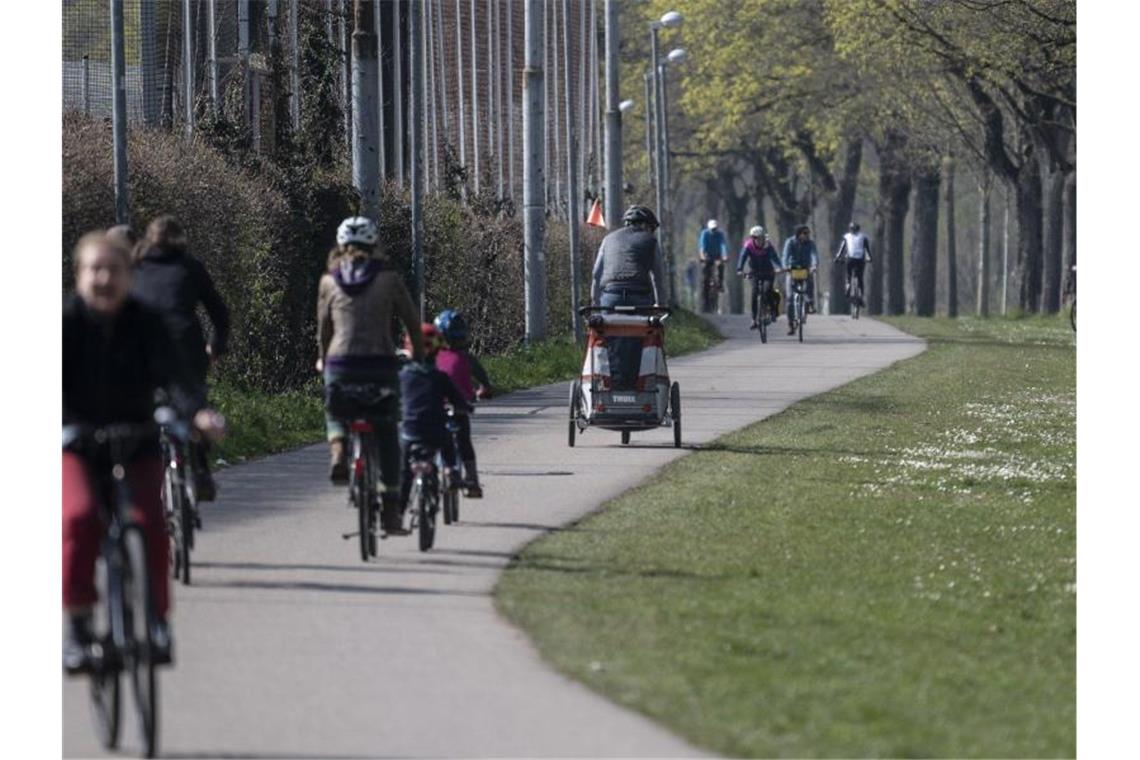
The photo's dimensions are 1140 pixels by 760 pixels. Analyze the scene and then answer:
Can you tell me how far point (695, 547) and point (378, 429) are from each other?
1970 mm

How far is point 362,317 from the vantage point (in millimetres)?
13172

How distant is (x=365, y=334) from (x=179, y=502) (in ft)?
4.59

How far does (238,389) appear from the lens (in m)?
24.1

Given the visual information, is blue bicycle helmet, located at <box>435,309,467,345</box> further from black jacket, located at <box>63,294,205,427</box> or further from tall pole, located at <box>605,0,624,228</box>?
tall pole, located at <box>605,0,624,228</box>

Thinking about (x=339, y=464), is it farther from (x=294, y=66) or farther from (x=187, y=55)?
(x=187, y=55)

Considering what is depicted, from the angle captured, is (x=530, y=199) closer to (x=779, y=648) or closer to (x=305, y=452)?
(x=305, y=452)

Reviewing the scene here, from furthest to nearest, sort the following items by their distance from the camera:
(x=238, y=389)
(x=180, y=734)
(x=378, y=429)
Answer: (x=238, y=389)
(x=378, y=429)
(x=180, y=734)

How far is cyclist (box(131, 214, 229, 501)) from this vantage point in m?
13.3

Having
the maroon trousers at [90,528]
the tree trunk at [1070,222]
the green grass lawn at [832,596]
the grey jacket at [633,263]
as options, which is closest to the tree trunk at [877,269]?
the tree trunk at [1070,222]

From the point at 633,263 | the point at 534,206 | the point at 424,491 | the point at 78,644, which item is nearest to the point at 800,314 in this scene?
the point at 534,206

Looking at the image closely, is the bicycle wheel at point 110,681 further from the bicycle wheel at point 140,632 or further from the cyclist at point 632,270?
the cyclist at point 632,270

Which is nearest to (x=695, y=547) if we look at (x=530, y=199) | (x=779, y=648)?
(x=779, y=648)

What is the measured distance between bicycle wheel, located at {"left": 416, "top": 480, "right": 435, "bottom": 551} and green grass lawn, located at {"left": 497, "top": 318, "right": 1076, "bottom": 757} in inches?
20.8

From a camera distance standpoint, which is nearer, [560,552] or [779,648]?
[779,648]
